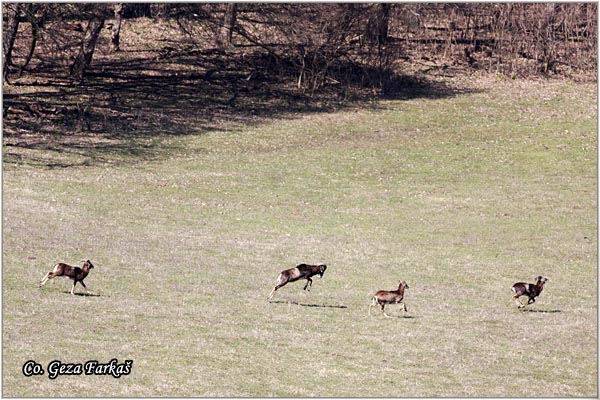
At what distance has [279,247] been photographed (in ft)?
78.8

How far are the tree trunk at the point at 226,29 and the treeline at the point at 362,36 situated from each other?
0.06 meters

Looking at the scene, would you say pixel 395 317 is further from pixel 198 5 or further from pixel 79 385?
pixel 198 5

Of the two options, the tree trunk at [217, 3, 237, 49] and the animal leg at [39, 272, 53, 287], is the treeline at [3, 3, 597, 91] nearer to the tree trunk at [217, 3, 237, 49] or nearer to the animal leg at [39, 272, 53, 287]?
the tree trunk at [217, 3, 237, 49]

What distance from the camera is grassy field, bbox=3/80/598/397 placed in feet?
46.5

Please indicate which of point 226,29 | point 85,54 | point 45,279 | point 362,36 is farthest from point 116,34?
point 45,279

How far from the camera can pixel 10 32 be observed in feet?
137

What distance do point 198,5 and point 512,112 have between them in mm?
18423

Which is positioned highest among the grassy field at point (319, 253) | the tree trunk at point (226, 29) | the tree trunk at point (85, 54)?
the tree trunk at point (226, 29)

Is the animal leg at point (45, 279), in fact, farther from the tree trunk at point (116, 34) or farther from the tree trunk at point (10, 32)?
the tree trunk at point (116, 34)

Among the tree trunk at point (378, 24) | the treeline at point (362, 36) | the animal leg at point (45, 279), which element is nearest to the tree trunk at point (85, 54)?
the treeline at point (362, 36)

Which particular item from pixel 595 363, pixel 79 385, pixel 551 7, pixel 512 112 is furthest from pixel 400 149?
pixel 79 385

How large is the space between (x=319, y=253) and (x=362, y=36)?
28.8 m

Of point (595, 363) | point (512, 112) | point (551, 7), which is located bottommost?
point (595, 363)

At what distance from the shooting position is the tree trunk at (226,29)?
51562 mm
